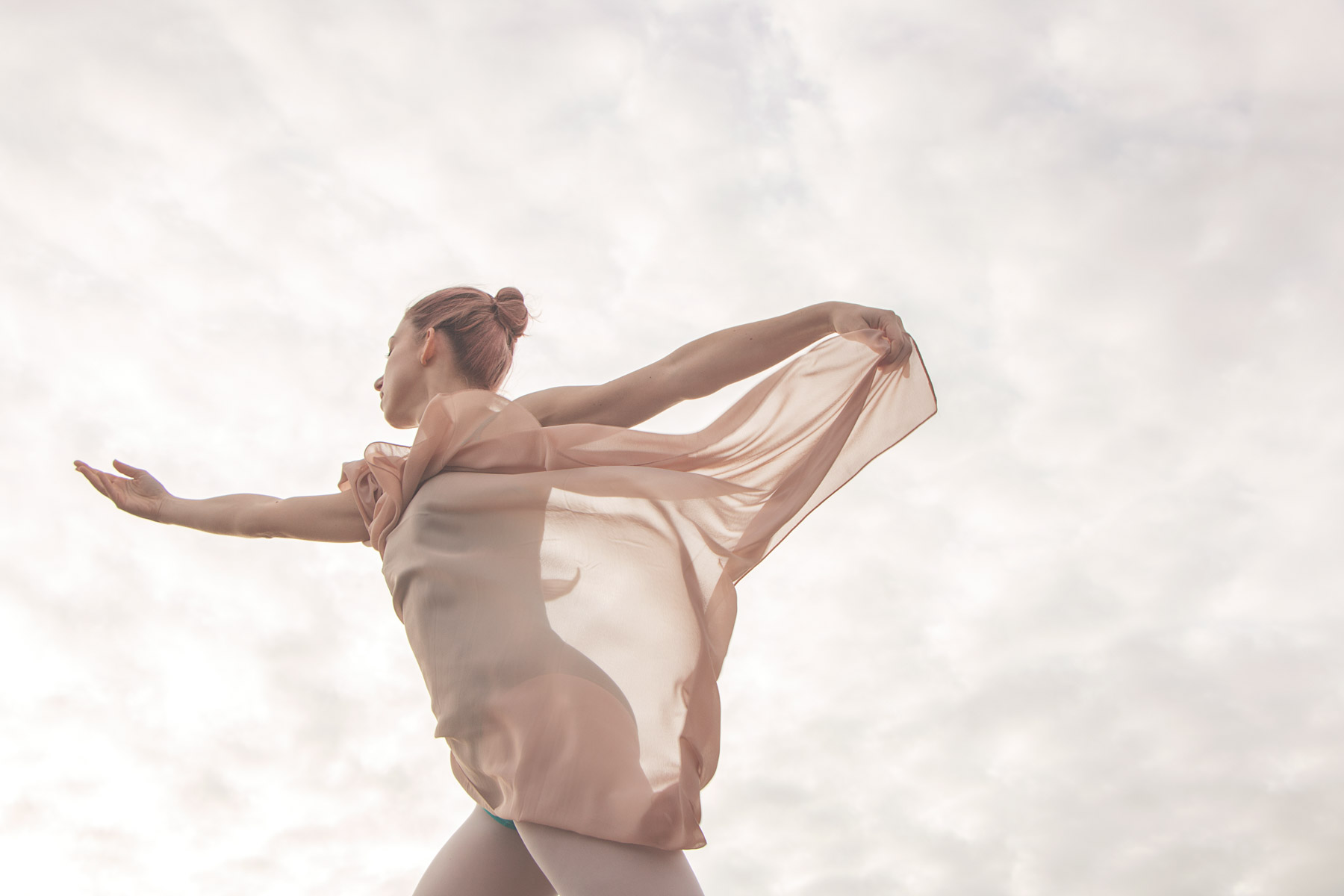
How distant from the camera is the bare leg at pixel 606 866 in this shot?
208 cm

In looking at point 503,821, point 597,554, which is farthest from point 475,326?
point 503,821

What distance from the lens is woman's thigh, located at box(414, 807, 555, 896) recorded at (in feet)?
8.17

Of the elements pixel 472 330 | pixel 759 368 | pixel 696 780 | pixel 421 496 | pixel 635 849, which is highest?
pixel 472 330

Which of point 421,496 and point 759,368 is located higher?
point 759,368

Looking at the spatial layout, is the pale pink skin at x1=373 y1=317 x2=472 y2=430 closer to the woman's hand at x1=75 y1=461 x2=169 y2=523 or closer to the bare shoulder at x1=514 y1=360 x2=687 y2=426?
the bare shoulder at x1=514 y1=360 x2=687 y2=426

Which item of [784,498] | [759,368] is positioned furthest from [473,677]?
[759,368]

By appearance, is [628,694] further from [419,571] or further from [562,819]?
[419,571]

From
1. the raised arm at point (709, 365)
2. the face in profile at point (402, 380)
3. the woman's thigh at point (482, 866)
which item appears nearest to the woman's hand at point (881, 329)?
the raised arm at point (709, 365)

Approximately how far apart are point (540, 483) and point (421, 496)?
29cm

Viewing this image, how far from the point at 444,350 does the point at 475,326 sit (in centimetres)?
11

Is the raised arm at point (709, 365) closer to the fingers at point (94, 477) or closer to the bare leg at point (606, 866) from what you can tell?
the bare leg at point (606, 866)

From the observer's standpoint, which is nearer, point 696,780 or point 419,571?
point 696,780

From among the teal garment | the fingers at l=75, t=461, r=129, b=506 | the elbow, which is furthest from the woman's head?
the teal garment

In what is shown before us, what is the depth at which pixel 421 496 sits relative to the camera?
2521mm
